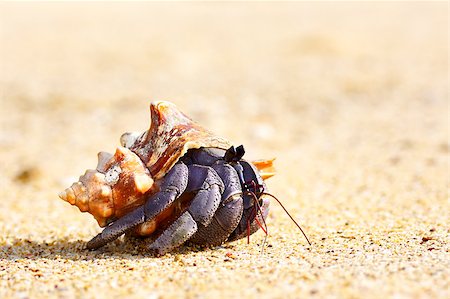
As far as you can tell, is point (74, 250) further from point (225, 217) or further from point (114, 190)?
point (225, 217)

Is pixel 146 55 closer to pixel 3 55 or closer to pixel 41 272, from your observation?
pixel 3 55

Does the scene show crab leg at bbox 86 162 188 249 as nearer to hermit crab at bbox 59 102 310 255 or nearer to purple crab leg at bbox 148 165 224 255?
hermit crab at bbox 59 102 310 255

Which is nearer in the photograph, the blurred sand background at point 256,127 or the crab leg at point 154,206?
the blurred sand background at point 256,127

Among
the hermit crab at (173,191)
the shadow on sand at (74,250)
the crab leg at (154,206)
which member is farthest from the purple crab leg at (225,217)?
the crab leg at (154,206)

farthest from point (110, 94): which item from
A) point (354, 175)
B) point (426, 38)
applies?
point (426, 38)

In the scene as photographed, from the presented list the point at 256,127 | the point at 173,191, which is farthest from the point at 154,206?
the point at 256,127

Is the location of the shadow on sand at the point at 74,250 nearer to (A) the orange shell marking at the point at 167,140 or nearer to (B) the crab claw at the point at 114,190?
(B) the crab claw at the point at 114,190
